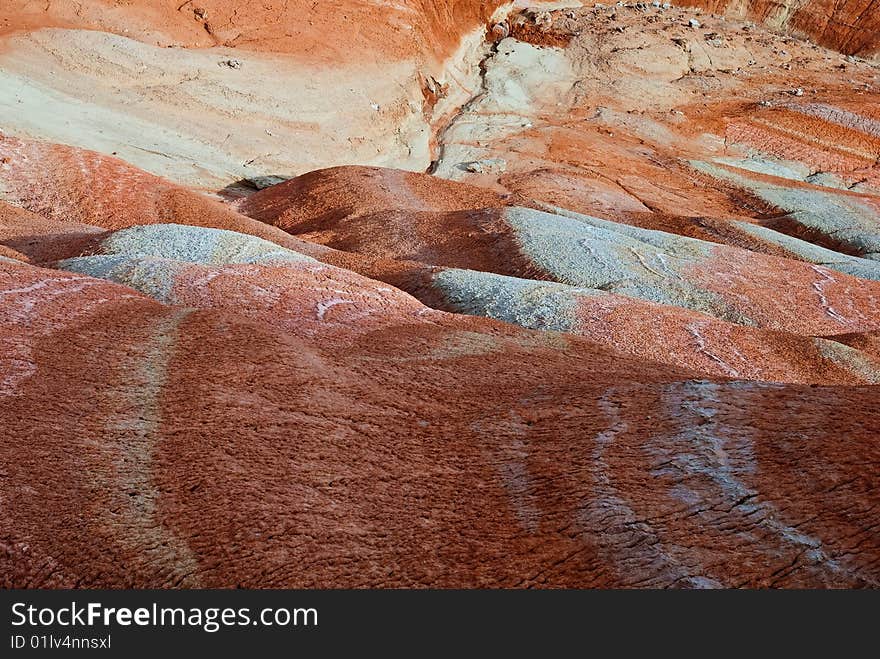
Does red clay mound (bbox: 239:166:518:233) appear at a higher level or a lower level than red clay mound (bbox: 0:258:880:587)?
lower

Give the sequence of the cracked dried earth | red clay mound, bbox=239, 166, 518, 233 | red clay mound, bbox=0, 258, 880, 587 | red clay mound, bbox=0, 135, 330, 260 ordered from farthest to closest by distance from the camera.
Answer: red clay mound, bbox=239, 166, 518, 233, red clay mound, bbox=0, 135, 330, 260, the cracked dried earth, red clay mound, bbox=0, 258, 880, 587

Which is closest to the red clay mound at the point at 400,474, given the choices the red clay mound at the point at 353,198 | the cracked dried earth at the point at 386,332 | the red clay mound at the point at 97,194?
the cracked dried earth at the point at 386,332

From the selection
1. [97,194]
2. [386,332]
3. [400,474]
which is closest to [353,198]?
[97,194]

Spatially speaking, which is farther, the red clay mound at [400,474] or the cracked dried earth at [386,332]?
the cracked dried earth at [386,332]

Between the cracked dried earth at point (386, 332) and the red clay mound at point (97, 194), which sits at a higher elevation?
the cracked dried earth at point (386, 332)

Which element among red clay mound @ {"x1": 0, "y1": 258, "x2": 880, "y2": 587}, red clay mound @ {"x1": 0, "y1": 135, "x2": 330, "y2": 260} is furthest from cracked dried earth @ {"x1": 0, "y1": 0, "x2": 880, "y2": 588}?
red clay mound @ {"x1": 0, "y1": 135, "x2": 330, "y2": 260}

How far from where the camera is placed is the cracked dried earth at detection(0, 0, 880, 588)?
5.46 metres

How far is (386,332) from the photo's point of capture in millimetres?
11391

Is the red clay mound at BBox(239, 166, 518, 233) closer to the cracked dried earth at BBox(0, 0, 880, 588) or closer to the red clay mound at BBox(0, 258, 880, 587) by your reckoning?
the cracked dried earth at BBox(0, 0, 880, 588)

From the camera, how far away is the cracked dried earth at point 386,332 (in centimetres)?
546

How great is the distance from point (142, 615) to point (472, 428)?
11.4 feet

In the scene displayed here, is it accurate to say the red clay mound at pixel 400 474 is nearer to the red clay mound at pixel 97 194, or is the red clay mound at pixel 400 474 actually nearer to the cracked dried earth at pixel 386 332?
the cracked dried earth at pixel 386 332

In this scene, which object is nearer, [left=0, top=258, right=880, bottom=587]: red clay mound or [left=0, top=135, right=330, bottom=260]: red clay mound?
[left=0, top=258, right=880, bottom=587]: red clay mound

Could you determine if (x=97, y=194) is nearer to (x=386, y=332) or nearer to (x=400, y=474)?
(x=386, y=332)
